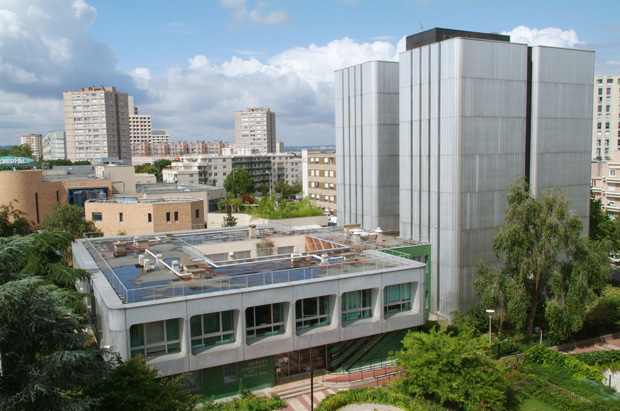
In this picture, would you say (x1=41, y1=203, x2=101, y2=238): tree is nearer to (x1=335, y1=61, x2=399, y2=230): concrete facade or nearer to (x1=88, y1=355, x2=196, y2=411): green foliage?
(x1=335, y1=61, x2=399, y2=230): concrete facade

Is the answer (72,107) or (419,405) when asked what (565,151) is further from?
(72,107)

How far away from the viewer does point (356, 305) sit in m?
28.3

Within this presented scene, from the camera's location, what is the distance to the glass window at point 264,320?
2575cm

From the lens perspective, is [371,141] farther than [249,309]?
Yes

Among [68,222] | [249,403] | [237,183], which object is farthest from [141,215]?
[237,183]

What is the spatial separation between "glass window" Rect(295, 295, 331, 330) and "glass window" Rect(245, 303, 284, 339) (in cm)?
95

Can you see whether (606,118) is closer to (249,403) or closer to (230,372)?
(230,372)

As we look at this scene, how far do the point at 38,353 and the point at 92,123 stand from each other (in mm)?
143272

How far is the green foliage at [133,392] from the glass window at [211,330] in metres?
5.13

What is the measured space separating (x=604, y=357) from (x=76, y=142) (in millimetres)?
144136

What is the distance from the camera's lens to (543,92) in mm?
37281

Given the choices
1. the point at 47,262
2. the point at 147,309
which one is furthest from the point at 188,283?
the point at 47,262

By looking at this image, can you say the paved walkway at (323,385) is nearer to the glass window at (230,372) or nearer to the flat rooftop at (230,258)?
the glass window at (230,372)

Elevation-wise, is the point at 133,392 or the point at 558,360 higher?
the point at 133,392
